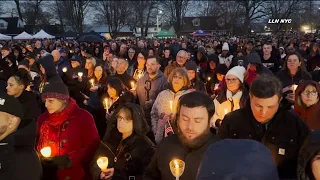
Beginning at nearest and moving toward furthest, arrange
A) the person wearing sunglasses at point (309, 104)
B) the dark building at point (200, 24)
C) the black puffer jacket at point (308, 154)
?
the black puffer jacket at point (308, 154) → the person wearing sunglasses at point (309, 104) → the dark building at point (200, 24)

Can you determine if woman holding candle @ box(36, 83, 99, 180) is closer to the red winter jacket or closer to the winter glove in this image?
the red winter jacket

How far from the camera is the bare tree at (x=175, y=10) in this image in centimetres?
6131

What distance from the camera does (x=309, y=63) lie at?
10758 mm

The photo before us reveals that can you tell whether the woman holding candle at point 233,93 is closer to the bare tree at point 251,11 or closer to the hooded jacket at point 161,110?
the hooded jacket at point 161,110

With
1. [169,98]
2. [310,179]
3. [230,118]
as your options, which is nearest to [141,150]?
[230,118]

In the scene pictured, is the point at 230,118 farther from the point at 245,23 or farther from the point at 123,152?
the point at 245,23

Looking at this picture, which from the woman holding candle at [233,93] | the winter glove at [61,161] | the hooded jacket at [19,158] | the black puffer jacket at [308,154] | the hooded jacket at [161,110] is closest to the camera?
the black puffer jacket at [308,154]

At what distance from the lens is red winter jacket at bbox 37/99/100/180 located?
3879 millimetres

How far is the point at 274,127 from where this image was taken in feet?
9.98

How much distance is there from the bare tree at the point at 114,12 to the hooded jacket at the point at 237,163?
59.9m

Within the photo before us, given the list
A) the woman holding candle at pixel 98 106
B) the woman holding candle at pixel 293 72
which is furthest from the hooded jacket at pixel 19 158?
the woman holding candle at pixel 293 72

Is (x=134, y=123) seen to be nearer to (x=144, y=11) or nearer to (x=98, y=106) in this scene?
(x=98, y=106)

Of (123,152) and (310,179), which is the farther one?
(123,152)

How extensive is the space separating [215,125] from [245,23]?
46215mm
